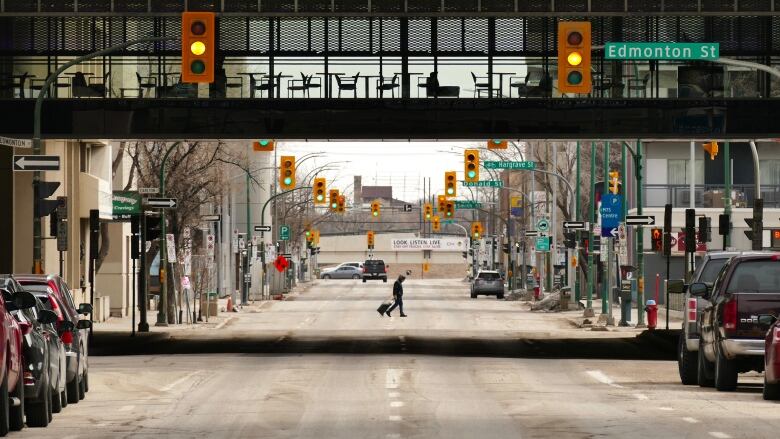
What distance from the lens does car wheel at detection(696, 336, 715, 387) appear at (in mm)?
24625

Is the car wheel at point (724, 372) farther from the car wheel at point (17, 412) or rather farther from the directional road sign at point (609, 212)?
the directional road sign at point (609, 212)

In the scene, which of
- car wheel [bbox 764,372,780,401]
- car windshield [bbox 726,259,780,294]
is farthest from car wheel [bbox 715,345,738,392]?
car wheel [bbox 764,372,780,401]

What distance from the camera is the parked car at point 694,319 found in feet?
84.1

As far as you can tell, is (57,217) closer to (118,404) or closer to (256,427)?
(118,404)

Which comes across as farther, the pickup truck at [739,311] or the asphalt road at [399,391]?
the pickup truck at [739,311]

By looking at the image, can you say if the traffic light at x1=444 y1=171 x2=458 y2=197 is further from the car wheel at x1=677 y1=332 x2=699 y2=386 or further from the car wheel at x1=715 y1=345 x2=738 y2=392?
the car wheel at x1=715 y1=345 x2=738 y2=392

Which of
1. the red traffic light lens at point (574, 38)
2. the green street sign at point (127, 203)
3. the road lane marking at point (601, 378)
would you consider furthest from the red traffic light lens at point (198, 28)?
the green street sign at point (127, 203)

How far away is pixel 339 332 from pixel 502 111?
1400 cm

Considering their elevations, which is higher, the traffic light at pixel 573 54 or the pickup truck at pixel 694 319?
the traffic light at pixel 573 54

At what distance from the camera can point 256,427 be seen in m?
18.1

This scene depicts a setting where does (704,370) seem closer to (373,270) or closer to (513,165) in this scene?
(513,165)

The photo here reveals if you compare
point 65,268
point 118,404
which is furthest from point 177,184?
point 118,404

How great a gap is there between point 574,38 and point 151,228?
23460 millimetres

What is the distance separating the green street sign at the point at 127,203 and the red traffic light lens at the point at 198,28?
20.4 meters
